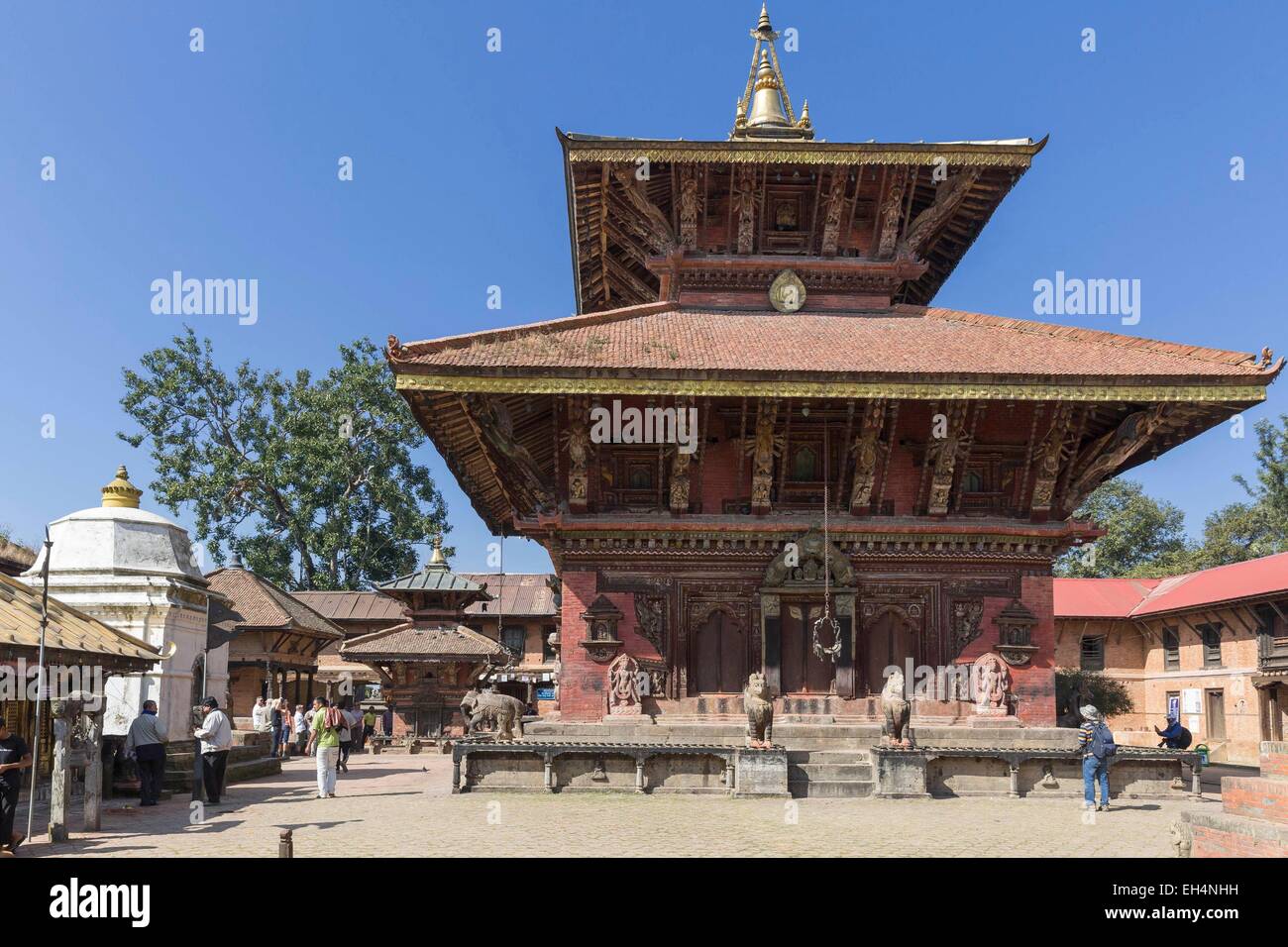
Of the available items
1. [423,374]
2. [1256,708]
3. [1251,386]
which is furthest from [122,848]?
[1256,708]

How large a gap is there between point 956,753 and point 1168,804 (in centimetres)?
343

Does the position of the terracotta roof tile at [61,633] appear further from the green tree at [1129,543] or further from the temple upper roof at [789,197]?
the green tree at [1129,543]

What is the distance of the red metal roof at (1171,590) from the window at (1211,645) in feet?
4.22

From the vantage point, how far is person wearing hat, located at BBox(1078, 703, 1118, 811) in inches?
658

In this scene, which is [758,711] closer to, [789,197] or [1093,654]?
[789,197]

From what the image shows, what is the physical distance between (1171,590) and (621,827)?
134ft

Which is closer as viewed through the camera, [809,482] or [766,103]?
[809,482]

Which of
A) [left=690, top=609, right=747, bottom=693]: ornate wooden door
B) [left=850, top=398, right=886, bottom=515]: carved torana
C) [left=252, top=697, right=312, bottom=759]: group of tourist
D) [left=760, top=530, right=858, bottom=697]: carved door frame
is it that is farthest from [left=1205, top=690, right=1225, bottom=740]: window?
[left=252, top=697, right=312, bottom=759]: group of tourist

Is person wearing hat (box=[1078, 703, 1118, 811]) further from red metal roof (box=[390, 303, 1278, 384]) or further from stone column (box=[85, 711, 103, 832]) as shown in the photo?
stone column (box=[85, 711, 103, 832])

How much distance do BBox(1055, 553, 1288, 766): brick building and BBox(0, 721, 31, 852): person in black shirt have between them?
114ft

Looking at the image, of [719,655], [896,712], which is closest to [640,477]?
[719,655]

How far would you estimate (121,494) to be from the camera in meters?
22.1

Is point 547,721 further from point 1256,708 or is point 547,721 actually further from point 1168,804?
point 1256,708

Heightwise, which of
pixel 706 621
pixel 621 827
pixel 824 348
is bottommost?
pixel 621 827
